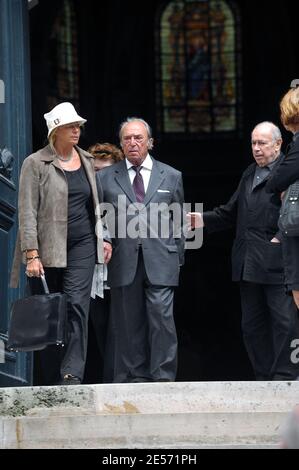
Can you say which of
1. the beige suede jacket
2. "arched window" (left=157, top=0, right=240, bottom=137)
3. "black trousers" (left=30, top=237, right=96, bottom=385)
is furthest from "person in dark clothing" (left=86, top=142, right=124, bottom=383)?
"arched window" (left=157, top=0, right=240, bottom=137)

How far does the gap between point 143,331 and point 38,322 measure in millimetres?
920

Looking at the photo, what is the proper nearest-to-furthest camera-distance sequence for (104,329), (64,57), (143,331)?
(143,331) < (104,329) < (64,57)

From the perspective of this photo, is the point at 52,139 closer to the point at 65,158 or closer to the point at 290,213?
the point at 65,158

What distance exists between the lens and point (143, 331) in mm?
9172

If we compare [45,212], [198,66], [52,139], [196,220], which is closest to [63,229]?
[45,212]

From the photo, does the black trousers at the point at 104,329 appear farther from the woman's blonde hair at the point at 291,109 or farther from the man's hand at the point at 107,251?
the woman's blonde hair at the point at 291,109

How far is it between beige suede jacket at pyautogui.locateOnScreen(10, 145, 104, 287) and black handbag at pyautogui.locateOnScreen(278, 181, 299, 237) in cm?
118

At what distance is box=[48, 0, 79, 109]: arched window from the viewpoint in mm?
20094

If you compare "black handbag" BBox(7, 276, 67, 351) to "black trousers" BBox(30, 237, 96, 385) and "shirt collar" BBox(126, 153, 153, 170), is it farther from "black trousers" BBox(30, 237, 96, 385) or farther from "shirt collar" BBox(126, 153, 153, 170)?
"shirt collar" BBox(126, 153, 153, 170)

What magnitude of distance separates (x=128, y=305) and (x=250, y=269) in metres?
0.74

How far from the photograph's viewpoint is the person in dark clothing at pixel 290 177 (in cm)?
816

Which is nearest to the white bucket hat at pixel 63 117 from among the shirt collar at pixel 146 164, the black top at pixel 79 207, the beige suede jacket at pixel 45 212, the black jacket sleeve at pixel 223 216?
the beige suede jacket at pixel 45 212

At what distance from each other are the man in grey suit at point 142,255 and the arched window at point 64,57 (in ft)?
34.8

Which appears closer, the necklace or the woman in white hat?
the woman in white hat
